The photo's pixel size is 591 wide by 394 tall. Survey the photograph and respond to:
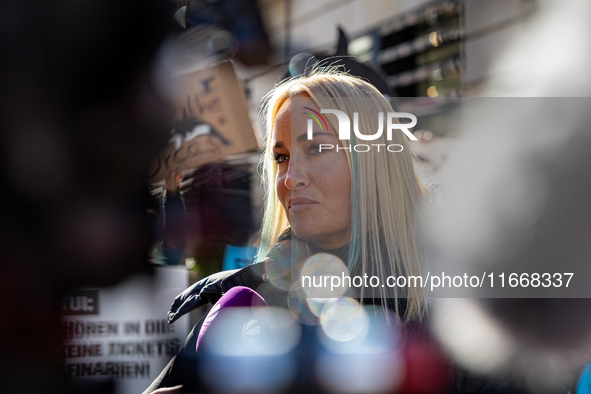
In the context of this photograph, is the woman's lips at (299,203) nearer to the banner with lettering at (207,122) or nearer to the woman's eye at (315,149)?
the woman's eye at (315,149)

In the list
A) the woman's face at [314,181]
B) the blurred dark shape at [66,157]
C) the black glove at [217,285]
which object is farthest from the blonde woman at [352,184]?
the blurred dark shape at [66,157]

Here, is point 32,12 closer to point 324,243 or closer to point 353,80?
point 353,80

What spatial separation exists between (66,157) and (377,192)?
1.41m

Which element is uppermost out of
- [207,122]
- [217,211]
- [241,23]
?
[241,23]

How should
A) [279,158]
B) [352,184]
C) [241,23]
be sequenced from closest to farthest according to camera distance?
[352,184] → [279,158] → [241,23]

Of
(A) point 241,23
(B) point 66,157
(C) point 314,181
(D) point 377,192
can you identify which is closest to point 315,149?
(C) point 314,181

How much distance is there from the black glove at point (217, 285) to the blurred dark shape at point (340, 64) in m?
0.82

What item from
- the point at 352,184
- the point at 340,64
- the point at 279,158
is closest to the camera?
the point at 352,184

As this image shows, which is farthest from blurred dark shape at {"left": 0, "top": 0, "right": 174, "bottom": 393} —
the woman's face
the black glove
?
the woman's face

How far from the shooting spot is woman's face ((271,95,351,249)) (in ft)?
5.04

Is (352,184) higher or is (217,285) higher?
(352,184)

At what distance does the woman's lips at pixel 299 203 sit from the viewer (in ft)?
5.08

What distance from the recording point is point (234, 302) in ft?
5.04

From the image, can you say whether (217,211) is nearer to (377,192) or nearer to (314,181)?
(314,181)
